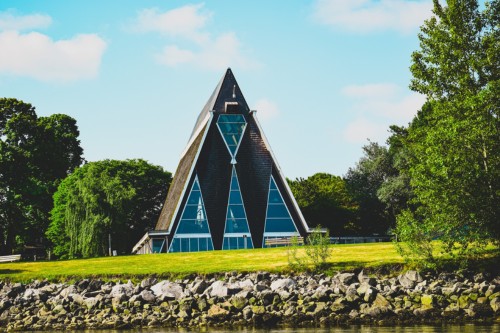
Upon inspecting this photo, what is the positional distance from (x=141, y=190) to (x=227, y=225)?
803 inches

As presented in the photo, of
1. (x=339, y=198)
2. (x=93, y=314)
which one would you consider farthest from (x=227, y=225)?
(x=93, y=314)

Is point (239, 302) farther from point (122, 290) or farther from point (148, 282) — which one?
point (122, 290)

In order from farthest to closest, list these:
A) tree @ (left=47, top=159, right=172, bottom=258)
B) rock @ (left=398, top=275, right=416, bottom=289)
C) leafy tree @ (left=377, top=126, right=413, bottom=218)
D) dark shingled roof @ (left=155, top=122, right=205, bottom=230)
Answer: leafy tree @ (left=377, top=126, right=413, bottom=218) < dark shingled roof @ (left=155, top=122, right=205, bottom=230) < tree @ (left=47, top=159, right=172, bottom=258) < rock @ (left=398, top=275, right=416, bottom=289)

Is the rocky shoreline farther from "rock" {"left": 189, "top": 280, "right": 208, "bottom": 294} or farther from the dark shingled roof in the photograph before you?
the dark shingled roof

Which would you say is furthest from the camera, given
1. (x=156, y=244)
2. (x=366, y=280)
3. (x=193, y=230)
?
(x=193, y=230)

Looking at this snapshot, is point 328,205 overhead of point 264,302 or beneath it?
overhead

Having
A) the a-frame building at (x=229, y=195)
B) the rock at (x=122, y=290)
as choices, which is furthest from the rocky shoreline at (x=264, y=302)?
the a-frame building at (x=229, y=195)

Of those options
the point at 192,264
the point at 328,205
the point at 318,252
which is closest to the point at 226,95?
the point at 328,205

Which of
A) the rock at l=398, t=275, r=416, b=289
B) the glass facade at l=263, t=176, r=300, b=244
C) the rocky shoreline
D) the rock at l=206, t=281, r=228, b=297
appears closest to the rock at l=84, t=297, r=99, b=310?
the rocky shoreline

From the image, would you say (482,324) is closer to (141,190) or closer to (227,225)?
(227,225)

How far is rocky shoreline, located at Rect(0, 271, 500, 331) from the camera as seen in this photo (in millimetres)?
20641

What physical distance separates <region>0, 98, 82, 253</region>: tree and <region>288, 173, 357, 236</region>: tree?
21865 millimetres

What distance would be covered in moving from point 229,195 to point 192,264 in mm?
15060

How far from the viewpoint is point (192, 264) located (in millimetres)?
30000
